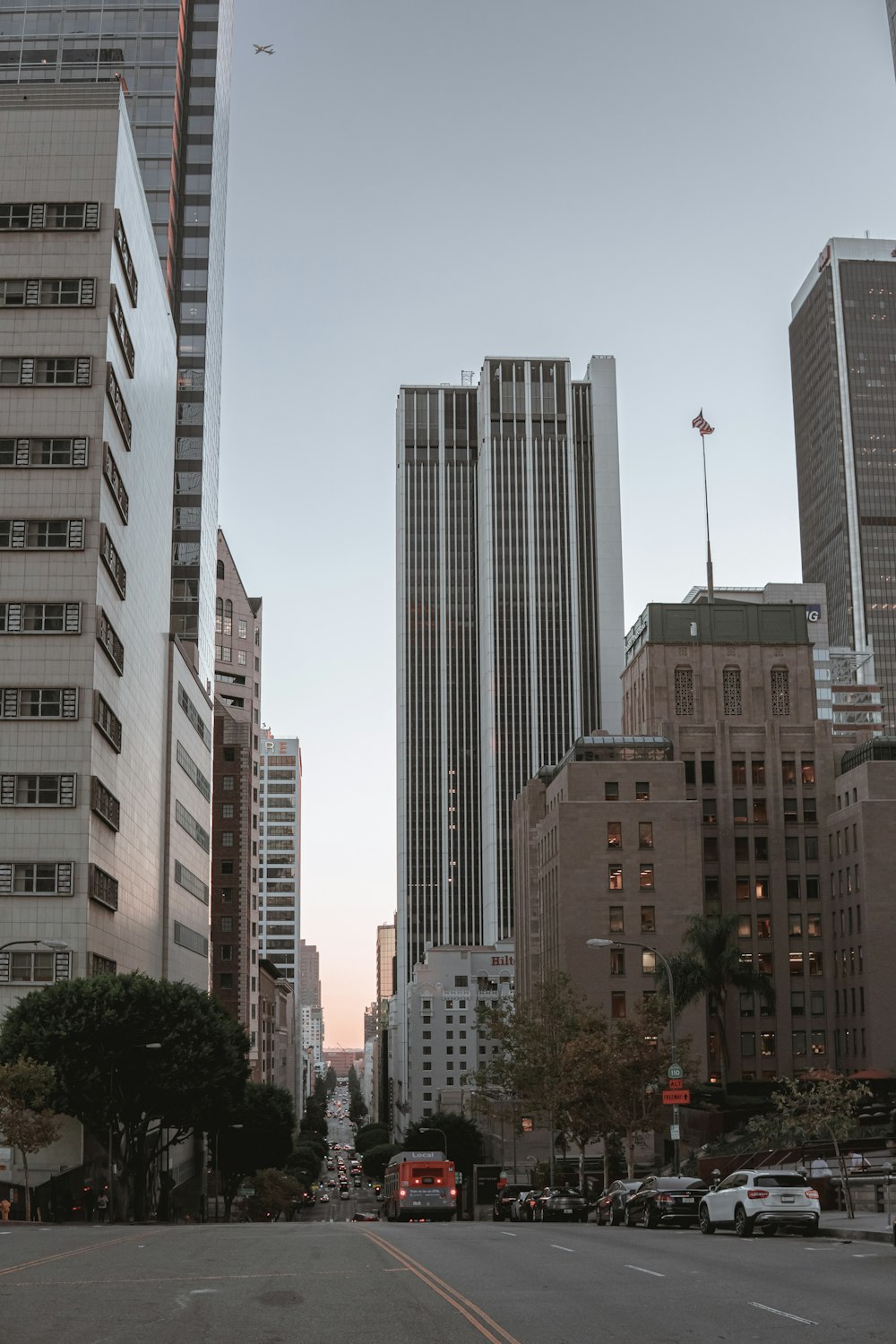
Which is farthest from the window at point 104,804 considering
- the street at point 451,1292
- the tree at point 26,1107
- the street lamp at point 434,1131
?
the street lamp at point 434,1131

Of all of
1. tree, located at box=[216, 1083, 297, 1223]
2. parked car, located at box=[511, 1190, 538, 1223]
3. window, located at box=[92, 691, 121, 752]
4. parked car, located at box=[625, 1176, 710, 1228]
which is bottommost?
tree, located at box=[216, 1083, 297, 1223]

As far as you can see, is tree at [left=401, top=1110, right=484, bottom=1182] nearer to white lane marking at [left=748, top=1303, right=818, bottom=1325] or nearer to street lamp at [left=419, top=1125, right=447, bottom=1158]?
street lamp at [left=419, top=1125, right=447, bottom=1158]

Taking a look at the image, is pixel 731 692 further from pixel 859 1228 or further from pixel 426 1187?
pixel 859 1228

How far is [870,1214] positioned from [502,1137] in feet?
316

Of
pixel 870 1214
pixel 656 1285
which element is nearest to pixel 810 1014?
pixel 870 1214

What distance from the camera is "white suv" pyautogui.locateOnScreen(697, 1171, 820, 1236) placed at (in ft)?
103

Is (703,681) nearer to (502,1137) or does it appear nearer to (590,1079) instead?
(502,1137)

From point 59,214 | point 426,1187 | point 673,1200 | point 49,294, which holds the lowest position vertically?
point 426,1187

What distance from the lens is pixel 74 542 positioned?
71.6 m

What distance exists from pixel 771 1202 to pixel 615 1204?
1333 cm

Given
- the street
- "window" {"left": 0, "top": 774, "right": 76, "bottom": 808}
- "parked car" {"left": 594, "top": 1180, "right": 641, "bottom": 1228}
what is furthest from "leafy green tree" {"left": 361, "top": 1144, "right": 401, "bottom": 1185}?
the street

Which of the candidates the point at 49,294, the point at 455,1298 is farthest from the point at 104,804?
the point at 455,1298

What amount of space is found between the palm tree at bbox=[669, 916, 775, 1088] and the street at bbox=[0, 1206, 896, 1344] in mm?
70664

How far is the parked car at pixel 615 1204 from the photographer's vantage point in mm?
43031
